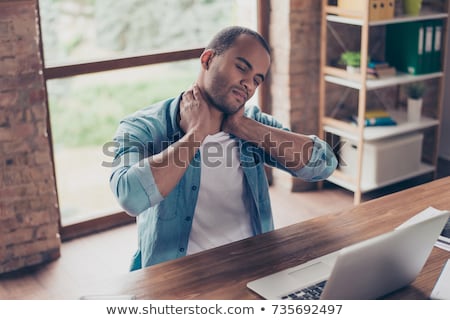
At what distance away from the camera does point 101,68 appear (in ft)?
10.9

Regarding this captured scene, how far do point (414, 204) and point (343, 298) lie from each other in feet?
2.41

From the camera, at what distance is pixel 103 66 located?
131 inches

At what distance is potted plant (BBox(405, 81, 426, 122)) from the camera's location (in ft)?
12.6

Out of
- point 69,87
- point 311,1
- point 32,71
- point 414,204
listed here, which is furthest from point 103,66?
point 414,204

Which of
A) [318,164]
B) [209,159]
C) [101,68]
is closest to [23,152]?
→ [101,68]

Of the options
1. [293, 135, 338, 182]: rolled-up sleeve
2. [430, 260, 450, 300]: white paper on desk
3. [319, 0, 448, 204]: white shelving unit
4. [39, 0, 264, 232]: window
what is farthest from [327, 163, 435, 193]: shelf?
[430, 260, 450, 300]: white paper on desk

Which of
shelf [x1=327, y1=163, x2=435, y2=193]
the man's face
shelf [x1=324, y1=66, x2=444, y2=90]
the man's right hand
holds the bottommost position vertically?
shelf [x1=327, y1=163, x2=435, y2=193]

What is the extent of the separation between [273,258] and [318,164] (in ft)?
1.48

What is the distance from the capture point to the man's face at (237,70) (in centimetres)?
183

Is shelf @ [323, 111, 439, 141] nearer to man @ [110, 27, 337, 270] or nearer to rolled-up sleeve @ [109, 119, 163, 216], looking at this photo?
man @ [110, 27, 337, 270]

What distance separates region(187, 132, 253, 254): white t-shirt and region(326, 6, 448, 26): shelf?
69.0 inches

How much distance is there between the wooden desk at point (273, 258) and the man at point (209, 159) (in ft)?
0.65

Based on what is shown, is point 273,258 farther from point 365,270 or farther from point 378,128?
point 378,128
